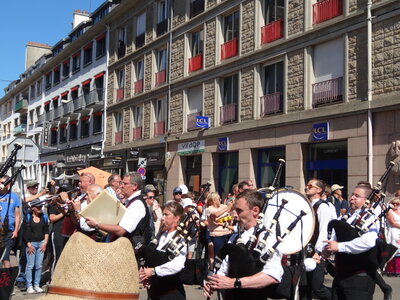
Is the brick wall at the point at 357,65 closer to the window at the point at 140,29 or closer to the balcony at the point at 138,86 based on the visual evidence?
the balcony at the point at 138,86

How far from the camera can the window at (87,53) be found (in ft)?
117

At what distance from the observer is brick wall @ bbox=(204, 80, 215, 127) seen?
21.6 metres

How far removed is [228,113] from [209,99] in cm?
158

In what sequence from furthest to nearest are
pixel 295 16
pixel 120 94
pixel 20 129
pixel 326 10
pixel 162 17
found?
1. pixel 20 129
2. pixel 120 94
3. pixel 162 17
4. pixel 295 16
5. pixel 326 10

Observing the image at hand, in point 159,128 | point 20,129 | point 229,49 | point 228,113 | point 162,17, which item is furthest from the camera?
point 20,129

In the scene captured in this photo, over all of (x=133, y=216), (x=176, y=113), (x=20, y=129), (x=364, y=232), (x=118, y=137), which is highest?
(x=20, y=129)

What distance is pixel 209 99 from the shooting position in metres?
21.8

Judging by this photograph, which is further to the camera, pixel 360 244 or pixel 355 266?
pixel 355 266

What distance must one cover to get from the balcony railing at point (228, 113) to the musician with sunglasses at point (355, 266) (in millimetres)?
15030

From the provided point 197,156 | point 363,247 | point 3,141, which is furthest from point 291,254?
point 3,141

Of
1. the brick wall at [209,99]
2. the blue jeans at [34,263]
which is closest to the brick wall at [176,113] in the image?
the brick wall at [209,99]

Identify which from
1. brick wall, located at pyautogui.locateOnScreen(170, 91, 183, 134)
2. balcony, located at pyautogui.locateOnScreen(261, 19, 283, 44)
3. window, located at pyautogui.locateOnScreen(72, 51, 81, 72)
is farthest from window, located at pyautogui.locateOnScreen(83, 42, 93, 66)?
balcony, located at pyautogui.locateOnScreen(261, 19, 283, 44)

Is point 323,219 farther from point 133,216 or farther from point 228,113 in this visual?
point 228,113

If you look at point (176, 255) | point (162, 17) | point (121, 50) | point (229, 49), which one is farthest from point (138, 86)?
point (176, 255)
